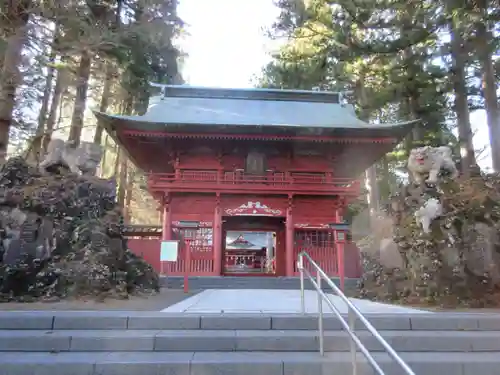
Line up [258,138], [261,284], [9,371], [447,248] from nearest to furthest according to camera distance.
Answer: [9,371], [447,248], [261,284], [258,138]

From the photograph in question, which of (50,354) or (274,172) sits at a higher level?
(274,172)

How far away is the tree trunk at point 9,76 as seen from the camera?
9.06 meters

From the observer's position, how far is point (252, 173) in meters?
14.4

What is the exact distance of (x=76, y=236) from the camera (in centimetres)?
684

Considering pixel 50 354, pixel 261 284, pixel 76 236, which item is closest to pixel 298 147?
pixel 261 284

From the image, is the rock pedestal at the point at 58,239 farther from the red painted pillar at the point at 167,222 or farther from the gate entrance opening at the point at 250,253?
the gate entrance opening at the point at 250,253

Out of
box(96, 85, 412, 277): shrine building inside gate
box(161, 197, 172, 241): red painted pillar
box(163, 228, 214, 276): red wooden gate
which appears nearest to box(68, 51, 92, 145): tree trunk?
box(96, 85, 412, 277): shrine building inside gate

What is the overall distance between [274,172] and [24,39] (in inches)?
353

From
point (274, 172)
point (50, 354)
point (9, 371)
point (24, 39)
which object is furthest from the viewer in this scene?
point (274, 172)

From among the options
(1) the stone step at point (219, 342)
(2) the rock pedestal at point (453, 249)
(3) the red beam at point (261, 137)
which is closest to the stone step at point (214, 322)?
(1) the stone step at point (219, 342)

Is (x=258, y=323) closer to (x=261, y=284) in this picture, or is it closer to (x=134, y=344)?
(x=134, y=344)

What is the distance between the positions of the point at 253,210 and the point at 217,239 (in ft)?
5.78

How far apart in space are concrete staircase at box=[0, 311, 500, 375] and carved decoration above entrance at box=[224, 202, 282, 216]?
31.4ft

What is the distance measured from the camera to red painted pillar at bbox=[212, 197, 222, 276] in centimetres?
1272
